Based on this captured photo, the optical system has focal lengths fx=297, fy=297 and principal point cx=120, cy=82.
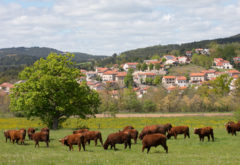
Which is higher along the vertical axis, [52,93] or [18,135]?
[52,93]

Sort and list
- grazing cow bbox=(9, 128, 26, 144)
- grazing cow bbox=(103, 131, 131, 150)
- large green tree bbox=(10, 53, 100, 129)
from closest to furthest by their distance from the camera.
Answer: grazing cow bbox=(103, 131, 131, 150) < grazing cow bbox=(9, 128, 26, 144) < large green tree bbox=(10, 53, 100, 129)

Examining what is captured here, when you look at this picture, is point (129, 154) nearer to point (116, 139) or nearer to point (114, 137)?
point (116, 139)

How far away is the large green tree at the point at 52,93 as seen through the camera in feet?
140

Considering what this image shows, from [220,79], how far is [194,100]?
3065 centimetres

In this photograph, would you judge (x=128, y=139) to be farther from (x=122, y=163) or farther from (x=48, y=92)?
(x=48, y=92)

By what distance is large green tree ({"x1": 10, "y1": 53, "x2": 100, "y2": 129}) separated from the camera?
140 ft

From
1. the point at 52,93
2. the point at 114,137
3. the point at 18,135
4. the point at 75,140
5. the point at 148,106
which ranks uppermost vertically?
the point at 52,93

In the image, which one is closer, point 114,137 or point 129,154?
point 129,154

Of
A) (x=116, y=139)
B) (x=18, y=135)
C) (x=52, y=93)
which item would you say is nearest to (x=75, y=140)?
(x=116, y=139)

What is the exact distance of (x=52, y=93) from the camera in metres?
43.9

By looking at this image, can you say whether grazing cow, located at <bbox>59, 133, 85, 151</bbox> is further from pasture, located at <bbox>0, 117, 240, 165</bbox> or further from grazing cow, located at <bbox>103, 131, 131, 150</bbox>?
grazing cow, located at <bbox>103, 131, 131, 150</bbox>

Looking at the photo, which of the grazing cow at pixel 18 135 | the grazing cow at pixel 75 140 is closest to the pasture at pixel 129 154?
the grazing cow at pixel 75 140

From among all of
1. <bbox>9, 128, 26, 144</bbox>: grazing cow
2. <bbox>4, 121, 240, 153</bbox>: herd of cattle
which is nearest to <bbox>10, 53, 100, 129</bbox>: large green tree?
<bbox>9, 128, 26, 144</bbox>: grazing cow

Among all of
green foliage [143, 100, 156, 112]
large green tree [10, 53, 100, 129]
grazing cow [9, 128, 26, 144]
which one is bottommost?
green foliage [143, 100, 156, 112]
